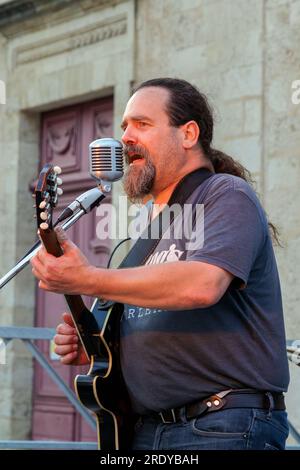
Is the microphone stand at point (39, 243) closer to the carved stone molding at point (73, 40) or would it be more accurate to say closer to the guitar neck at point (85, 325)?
the guitar neck at point (85, 325)

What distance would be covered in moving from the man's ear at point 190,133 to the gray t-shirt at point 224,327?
248 millimetres

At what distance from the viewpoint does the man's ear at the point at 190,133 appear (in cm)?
311

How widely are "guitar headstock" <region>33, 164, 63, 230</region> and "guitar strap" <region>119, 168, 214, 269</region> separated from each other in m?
0.48

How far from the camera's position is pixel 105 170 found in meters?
2.91

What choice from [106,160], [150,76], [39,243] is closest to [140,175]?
[106,160]

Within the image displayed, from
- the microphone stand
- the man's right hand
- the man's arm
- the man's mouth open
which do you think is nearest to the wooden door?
the man's right hand

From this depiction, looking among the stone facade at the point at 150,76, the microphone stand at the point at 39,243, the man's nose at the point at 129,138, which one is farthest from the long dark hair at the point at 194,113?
the stone facade at the point at 150,76

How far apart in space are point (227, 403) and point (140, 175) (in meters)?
0.73

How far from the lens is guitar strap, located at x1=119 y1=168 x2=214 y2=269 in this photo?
2.99 metres

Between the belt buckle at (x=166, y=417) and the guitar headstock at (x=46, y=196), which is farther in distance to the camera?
the belt buckle at (x=166, y=417)

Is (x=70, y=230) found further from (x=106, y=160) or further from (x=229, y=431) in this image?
(x=229, y=431)

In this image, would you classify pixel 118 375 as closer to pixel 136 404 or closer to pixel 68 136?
pixel 136 404

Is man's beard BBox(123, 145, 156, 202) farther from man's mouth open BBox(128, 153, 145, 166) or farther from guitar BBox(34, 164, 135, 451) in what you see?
guitar BBox(34, 164, 135, 451)

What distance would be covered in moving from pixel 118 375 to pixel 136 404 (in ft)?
0.42
